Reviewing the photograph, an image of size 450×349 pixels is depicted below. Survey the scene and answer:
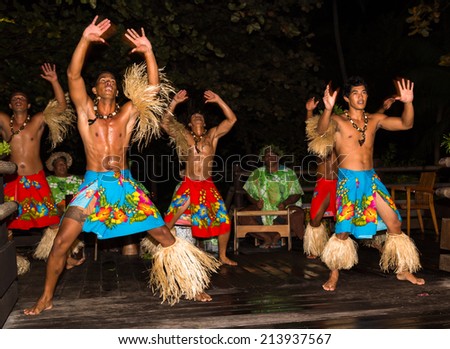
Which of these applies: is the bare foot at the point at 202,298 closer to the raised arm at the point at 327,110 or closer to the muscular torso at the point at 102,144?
the muscular torso at the point at 102,144

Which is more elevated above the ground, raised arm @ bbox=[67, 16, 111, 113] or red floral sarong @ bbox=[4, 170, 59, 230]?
raised arm @ bbox=[67, 16, 111, 113]

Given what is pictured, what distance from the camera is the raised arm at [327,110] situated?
421 centimetres

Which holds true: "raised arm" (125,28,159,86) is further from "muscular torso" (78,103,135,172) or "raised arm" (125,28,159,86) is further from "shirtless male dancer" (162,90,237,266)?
"shirtless male dancer" (162,90,237,266)

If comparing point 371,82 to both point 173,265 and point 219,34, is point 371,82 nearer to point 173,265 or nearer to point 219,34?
point 219,34

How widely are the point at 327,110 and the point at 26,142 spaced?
121 inches

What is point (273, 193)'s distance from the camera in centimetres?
721

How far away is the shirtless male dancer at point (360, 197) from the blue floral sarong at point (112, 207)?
4.85 feet

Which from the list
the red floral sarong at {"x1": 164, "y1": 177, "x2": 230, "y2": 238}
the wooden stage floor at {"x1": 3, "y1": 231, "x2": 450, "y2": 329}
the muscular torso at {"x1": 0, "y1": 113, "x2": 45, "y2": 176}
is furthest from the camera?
the red floral sarong at {"x1": 164, "y1": 177, "x2": 230, "y2": 238}

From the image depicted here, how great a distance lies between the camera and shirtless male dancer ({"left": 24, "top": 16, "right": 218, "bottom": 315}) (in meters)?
A: 3.80

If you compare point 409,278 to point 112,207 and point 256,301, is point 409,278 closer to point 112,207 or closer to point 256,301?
point 256,301

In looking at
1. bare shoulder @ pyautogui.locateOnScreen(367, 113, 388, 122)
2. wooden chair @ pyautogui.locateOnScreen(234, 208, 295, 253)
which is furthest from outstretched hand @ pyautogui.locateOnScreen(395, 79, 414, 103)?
wooden chair @ pyautogui.locateOnScreen(234, 208, 295, 253)

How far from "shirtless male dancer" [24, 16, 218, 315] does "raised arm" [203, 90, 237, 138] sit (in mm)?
1284

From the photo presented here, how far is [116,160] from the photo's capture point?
3938mm

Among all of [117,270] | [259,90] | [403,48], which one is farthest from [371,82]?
[117,270]
